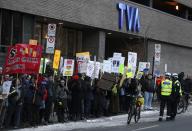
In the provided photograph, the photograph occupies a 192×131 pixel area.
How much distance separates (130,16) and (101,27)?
3.53 m

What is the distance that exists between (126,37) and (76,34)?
567cm

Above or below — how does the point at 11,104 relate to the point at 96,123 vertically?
above

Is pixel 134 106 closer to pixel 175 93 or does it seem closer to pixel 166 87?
pixel 166 87

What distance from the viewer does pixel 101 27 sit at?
3188 cm

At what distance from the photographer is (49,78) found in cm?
1883

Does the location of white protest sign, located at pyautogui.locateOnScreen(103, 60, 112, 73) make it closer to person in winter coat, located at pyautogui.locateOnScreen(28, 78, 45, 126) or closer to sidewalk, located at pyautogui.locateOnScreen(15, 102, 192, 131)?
sidewalk, located at pyautogui.locateOnScreen(15, 102, 192, 131)

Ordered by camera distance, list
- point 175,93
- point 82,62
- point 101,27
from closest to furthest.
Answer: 1. point 175,93
2. point 82,62
3. point 101,27

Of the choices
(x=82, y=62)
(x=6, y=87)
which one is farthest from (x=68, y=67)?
(x=6, y=87)

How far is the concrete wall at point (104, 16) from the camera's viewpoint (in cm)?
2562

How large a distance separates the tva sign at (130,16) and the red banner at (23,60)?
632 inches

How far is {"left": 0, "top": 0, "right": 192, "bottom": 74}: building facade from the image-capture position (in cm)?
2494

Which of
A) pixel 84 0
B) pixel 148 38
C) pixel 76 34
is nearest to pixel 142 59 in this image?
pixel 148 38

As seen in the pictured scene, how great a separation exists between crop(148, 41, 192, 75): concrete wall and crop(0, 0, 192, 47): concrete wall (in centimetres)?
62

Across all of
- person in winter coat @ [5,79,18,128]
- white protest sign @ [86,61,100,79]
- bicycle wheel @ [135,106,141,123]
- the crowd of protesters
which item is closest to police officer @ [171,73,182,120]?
the crowd of protesters
